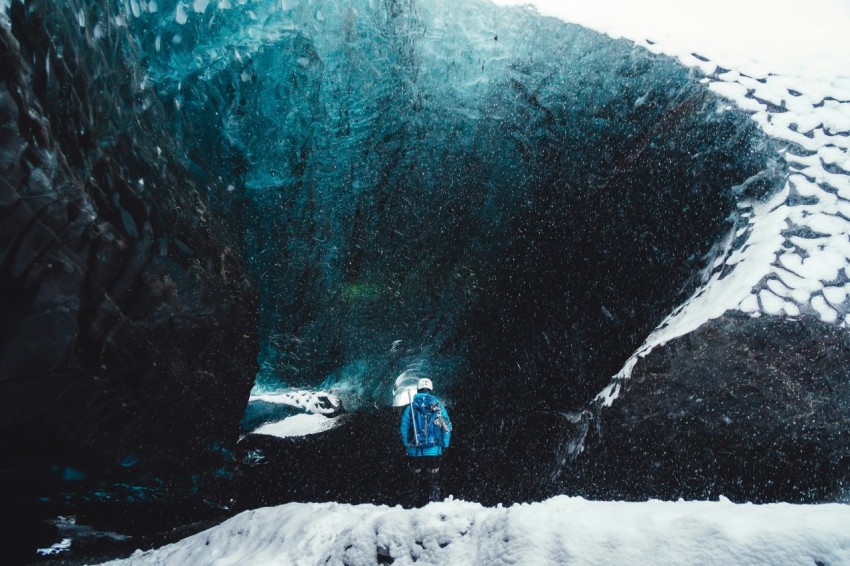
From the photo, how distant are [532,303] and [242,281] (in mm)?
3941

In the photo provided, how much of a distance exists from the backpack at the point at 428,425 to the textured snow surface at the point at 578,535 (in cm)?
121

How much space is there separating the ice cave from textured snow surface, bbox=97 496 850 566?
67.8 inches

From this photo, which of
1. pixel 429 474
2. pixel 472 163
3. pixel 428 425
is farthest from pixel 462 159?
pixel 429 474

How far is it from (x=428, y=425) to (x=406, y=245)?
3.02 meters

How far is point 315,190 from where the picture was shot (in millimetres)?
5848

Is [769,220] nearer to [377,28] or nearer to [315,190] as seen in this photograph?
[377,28]

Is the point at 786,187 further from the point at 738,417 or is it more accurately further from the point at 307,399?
the point at 307,399

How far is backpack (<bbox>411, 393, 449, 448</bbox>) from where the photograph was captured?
14.5 ft

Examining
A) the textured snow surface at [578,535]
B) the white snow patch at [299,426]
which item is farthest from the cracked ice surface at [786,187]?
the white snow patch at [299,426]

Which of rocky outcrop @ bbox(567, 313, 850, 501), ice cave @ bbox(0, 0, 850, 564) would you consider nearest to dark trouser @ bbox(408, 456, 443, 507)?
ice cave @ bbox(0, 0, 850, 564)

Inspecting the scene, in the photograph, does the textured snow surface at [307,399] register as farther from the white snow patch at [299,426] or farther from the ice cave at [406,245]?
the ice cave at [406,245]

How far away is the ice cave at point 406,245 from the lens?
3.12m

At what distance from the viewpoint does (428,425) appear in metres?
4.43

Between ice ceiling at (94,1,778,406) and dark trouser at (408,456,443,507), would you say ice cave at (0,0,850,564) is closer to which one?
ice ceiling at (94,1,778,406)
